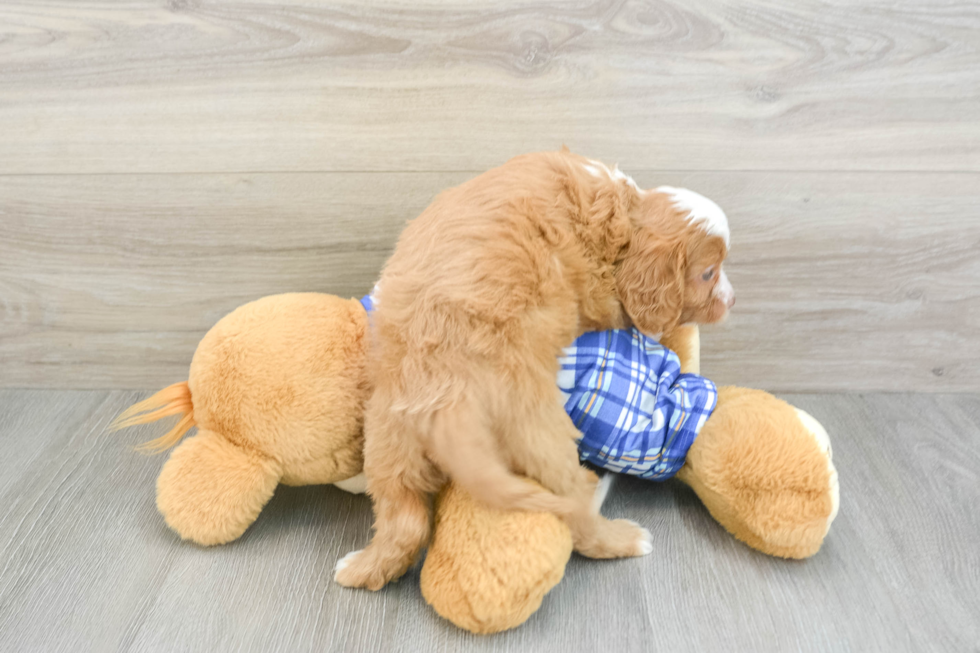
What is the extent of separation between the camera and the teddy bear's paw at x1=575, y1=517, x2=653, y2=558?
737 mm

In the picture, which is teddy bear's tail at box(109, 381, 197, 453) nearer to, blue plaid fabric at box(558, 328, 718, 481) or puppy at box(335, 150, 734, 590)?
puppy at box(335, 150, 734, 590)

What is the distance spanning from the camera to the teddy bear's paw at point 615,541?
0.74 m

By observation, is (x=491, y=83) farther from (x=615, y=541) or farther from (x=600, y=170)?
(x=615, y=541)

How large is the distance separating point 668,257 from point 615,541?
0.34 meters

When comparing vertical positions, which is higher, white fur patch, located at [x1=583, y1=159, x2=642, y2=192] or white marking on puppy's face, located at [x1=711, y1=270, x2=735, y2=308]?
white fur patch, located at [x1=583, y1=159, x2=642, y2=192]

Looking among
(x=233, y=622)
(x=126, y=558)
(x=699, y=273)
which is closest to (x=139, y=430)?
(x=126, y=558)

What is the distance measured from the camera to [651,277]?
656 mm

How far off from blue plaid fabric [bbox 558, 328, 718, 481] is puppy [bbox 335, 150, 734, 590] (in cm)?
5

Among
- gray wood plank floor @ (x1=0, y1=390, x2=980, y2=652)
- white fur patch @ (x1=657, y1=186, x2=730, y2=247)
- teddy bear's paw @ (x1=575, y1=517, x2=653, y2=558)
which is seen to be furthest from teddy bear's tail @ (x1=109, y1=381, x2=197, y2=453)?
white fur patch @ (x1=657, y1=186, x2=730, y2=247)

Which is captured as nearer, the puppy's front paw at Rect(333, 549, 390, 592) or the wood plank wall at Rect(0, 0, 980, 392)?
the puppy's front paw at Rect(333, 549, 390, 592)

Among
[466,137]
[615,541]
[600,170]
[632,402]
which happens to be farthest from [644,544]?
[466,137]

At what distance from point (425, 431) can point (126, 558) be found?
450 mm

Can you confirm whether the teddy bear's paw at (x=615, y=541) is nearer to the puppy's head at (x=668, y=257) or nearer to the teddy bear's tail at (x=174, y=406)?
the puppy's head at (x=668, y=257)

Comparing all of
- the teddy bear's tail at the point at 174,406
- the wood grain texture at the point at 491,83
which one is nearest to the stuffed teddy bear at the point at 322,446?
the teddy bear's tail at the point at 174,406
